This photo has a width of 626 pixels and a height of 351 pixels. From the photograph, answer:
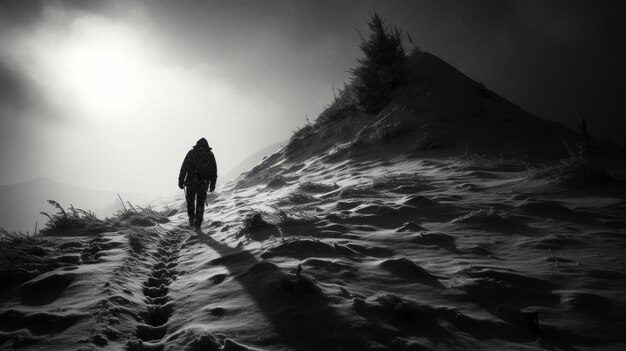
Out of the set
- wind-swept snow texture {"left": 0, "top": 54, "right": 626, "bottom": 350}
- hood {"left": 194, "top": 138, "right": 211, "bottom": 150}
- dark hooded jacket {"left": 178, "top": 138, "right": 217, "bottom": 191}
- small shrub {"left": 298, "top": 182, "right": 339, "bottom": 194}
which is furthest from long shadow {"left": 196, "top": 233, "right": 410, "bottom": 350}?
hood {"left": 194, "top": 138, "right": 211, "bottom": 150}

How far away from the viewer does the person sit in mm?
7367

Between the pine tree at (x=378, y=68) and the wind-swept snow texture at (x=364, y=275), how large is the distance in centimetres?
875

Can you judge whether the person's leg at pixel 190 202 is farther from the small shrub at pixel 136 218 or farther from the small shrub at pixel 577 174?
the small shrub at pixel 577 174

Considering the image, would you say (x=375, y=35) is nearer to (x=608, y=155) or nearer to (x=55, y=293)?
(x=608, y=155)

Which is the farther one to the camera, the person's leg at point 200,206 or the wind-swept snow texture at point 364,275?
the person's leg at point 200,206

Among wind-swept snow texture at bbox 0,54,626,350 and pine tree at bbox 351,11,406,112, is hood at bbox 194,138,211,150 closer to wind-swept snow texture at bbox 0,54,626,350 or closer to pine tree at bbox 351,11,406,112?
wind-swept snow texture at bbox 0,54,626,350

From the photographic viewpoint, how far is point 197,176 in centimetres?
755

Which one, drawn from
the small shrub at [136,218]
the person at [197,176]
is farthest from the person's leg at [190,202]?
the small shrub at [136,218]

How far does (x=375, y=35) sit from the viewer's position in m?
15.5

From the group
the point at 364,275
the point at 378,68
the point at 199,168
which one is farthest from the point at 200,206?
the point at 378,68

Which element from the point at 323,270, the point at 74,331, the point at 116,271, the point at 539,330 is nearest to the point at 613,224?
the point at 539,330

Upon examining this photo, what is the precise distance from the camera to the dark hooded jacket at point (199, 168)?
7.56 metres

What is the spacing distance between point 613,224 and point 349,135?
36.7 feet

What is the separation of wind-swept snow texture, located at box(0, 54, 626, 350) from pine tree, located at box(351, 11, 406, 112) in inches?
344
